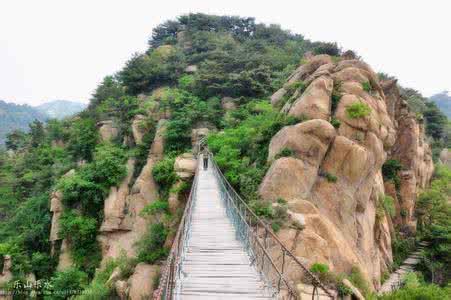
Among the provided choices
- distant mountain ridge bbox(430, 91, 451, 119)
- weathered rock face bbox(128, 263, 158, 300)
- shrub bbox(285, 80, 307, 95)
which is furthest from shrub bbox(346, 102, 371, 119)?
distant mountain ridge bbox(430, 91, 451, 119)

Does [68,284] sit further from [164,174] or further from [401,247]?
[401,247]

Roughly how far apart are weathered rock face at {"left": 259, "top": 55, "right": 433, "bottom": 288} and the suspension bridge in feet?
6.03

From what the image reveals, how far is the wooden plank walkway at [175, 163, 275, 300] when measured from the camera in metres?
5.38

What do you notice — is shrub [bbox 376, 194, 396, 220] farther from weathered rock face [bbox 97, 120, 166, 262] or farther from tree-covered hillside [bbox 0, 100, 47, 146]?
tree-covered hillside [bbox 0, 100, 47, 146]

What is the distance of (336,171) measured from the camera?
12.4 meters

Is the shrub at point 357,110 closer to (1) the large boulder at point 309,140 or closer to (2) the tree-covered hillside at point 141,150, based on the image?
(1) the large boulder at point 309,140

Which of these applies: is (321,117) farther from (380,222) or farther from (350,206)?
(380,222)

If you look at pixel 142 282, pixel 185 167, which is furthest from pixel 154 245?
pixel 185 167

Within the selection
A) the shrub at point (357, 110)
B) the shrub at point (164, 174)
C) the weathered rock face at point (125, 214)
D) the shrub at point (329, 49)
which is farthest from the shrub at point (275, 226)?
the shrub at point (329, 49)

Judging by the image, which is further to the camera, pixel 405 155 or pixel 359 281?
pixel 405 155

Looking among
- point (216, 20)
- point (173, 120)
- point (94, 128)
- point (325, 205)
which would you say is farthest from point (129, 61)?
point (325, 205)

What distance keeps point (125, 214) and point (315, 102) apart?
39.8 ft

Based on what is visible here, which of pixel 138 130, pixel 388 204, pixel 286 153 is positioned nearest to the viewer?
pixel 286 153

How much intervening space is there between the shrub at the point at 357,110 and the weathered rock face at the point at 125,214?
35.5 feet
